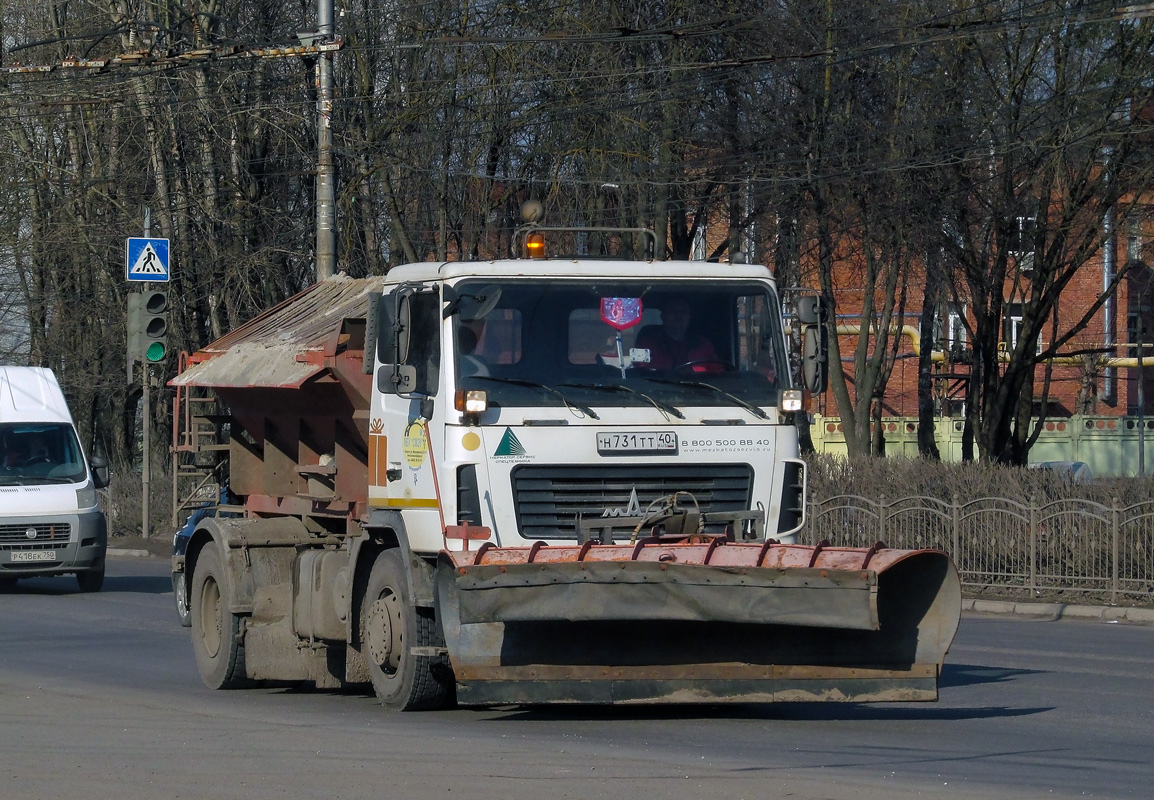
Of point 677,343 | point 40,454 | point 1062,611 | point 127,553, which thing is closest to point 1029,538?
point 1062,611

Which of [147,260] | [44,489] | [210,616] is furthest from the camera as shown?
[147,260]

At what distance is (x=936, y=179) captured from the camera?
2588 cm

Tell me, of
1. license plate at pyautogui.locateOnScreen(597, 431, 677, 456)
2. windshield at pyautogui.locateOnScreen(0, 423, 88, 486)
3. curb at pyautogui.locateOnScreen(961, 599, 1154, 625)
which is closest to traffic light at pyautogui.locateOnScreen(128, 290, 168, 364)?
windshield at pyautogui.locateOnScreen(0, 423, 88, 486)

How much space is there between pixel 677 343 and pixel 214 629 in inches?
180

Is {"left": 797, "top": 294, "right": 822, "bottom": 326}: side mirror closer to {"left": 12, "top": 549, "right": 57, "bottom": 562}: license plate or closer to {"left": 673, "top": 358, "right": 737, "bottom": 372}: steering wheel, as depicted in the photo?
{"left": 673, "top": 358, "right": 737, "bottom": 372}: steering wheel

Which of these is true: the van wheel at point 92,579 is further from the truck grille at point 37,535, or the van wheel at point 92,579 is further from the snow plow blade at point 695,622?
the snow plow blade at point 695,622

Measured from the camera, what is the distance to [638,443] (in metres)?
9.14

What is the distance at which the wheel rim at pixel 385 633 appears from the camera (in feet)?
30.9

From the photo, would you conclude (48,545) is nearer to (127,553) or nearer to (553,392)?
(127,553)

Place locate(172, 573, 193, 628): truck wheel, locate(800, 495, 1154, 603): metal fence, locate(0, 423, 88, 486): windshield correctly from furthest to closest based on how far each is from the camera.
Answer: locate(0, 423, 88, 486): windshield
locate(800, 495, 1154, 603): metal fence
locate(172, 573, 193, 628): truck wheel

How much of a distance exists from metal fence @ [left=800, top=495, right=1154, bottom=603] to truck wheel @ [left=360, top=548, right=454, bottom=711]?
31.3 ft

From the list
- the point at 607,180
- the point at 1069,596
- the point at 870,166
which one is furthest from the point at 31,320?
the point at 1069,596

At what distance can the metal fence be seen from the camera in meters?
17.9

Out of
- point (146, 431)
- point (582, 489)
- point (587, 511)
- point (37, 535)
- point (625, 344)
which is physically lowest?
point (37, 535)
